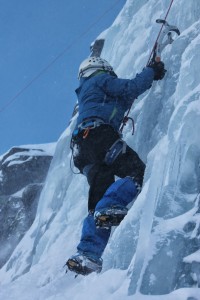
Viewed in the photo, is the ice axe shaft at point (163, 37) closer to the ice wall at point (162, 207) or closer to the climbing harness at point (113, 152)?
the ice wall at point (162, 207)

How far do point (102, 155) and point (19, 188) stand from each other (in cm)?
1984

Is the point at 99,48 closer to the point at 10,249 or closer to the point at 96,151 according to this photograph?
the point at 10,249

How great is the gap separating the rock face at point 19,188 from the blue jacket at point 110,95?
15.0 m

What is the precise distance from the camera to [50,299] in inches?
187

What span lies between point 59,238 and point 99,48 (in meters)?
13.1

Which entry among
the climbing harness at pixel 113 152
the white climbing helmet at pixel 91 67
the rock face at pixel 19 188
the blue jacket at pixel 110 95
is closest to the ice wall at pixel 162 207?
the climbing harness at pixel 113 152

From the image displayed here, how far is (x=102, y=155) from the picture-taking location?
423 cm

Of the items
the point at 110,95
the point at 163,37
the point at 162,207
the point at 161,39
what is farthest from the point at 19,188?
the point at 162,207

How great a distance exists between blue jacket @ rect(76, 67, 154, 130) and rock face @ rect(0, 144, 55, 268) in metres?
15.0

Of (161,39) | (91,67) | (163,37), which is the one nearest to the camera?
(91,67)

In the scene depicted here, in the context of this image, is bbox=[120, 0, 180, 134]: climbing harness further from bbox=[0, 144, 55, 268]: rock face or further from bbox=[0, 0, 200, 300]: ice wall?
bbox=[0, 144, 55, 268]: rock face

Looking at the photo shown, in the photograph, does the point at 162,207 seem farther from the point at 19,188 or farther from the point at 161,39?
the point at 19,188

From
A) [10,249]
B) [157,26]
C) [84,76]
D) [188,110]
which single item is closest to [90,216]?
[188,110]

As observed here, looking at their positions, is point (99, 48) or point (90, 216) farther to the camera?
point (99, 48)
